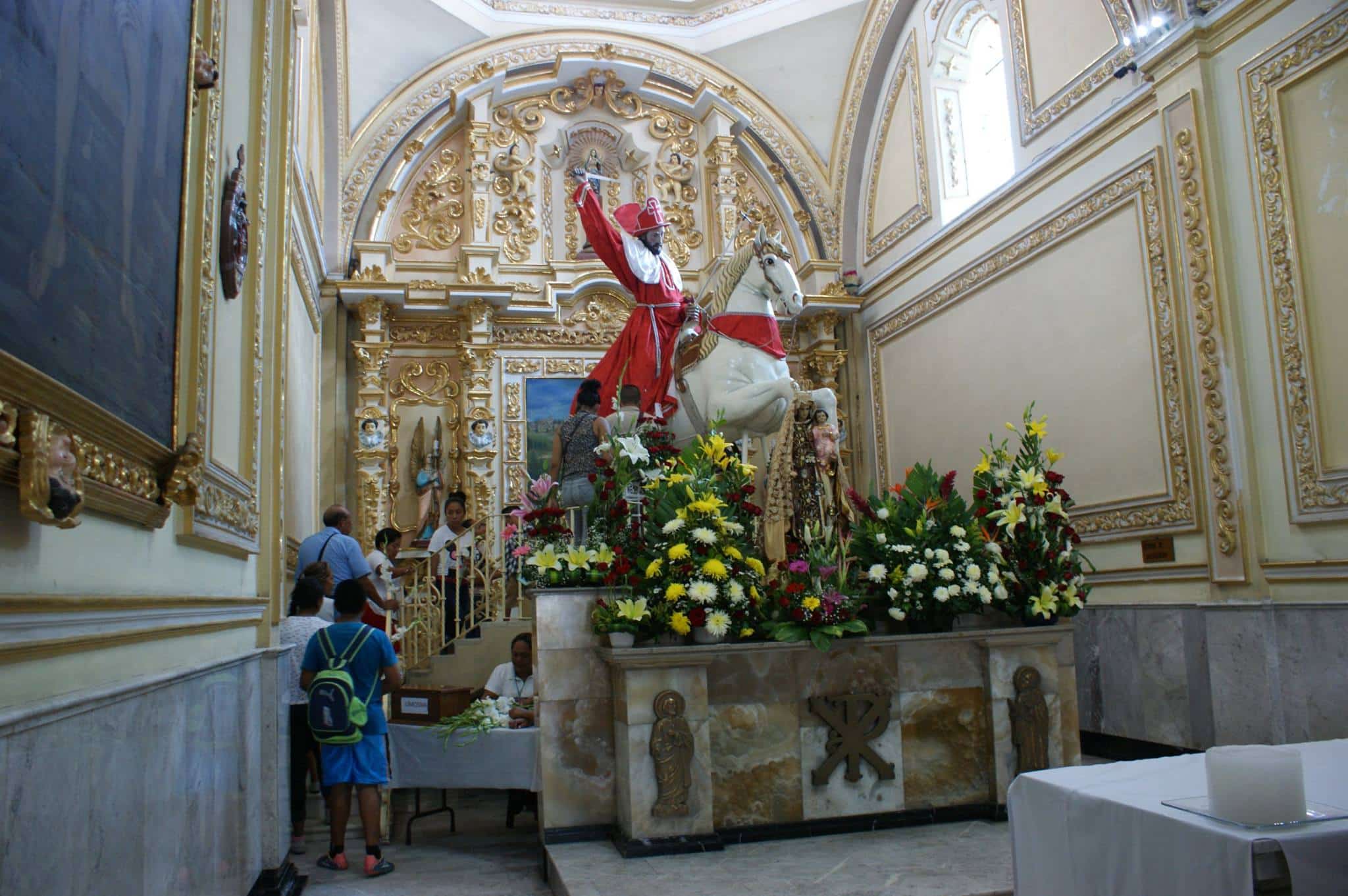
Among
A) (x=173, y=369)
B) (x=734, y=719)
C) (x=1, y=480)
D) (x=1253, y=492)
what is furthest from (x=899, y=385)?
(x=1, y=480)

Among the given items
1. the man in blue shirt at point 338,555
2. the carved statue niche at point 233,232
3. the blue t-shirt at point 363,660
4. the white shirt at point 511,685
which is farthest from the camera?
the man in blue shirt at point 338,555

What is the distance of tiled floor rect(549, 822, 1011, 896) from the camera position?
4.42 metres

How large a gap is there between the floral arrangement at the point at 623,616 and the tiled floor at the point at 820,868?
109cm

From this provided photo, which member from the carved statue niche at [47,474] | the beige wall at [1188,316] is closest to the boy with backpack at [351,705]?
the carved statue niche at [47,474]

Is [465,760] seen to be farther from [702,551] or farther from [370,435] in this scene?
[370,435]

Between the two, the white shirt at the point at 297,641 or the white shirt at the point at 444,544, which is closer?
the white shirt at the point at 297,641

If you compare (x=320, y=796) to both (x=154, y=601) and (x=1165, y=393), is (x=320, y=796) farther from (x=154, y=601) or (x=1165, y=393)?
(x=1165, y=393)

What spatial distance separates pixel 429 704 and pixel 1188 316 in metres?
6.16

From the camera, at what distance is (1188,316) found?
7816mm

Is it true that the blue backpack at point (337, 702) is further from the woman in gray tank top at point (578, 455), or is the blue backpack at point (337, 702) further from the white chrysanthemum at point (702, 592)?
the woman in gray tank top at point (578, 455)

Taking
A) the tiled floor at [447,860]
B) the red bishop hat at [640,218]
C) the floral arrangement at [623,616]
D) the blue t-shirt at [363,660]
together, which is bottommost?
the tiled floor at [447,860]

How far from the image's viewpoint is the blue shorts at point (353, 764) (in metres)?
5.40

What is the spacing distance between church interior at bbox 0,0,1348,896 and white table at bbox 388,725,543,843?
3 centimetres

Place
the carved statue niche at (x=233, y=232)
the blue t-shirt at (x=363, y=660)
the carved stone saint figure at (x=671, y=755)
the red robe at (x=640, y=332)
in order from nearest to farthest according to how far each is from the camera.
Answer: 1. the carved statue niche at (x=233, y=232)
2. the carved stone saint figure at (x=671, y=755)
3. the blue t-shirt at (x=363, y=660)
4. the red robe at (x=640, y=332)
